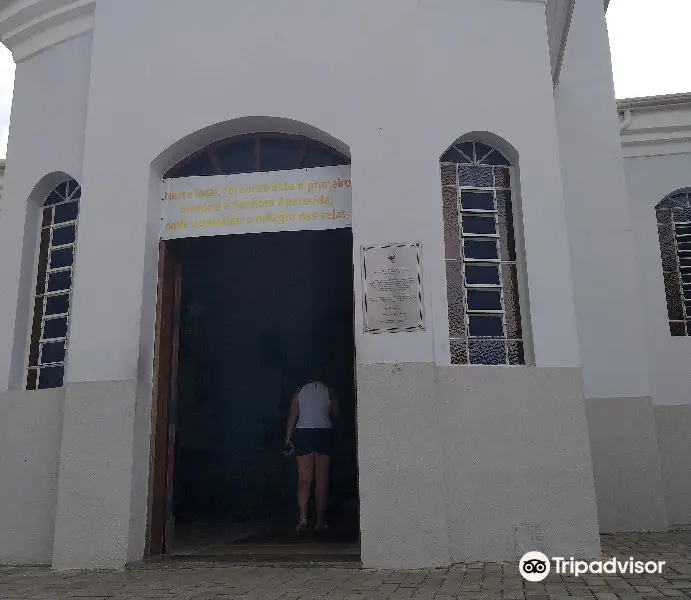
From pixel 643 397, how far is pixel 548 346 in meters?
2.26

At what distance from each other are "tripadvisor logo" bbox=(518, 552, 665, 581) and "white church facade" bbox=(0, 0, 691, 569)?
11 cm

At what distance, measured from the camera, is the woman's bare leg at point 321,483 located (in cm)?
679

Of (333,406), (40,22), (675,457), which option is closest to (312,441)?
(333,406)

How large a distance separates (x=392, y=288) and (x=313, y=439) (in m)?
2.22

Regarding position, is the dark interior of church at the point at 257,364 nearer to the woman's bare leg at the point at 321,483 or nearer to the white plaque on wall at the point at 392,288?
Answer: the woman's bare leg at the point at 321,483

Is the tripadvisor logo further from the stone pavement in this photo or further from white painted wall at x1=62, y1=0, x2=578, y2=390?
white painted wall at x1=62, y1=0, x2=578, y2=390

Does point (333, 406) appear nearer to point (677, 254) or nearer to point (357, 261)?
point (357, 261)

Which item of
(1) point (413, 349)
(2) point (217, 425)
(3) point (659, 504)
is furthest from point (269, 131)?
(3) point (659, 504)

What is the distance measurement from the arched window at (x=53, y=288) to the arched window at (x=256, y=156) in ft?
3.96

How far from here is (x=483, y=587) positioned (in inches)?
172

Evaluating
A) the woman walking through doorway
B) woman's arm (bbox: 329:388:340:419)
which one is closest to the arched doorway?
the woman walking through doorway

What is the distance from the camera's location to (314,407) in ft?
23.1

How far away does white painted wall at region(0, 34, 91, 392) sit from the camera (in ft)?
21.1

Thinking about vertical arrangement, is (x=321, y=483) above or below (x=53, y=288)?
below
